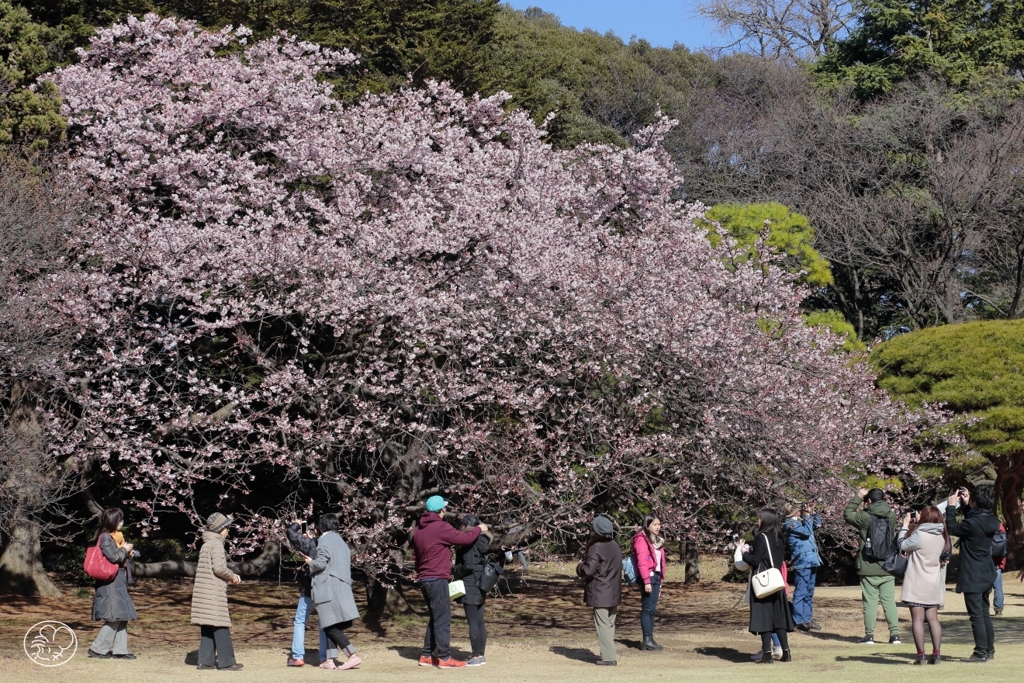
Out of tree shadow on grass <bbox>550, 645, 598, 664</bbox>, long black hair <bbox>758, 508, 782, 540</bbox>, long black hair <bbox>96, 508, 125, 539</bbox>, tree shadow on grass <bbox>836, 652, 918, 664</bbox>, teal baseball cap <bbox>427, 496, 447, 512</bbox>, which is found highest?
teal baseball cap <bbox>427, 496, 447, 512</bbox>

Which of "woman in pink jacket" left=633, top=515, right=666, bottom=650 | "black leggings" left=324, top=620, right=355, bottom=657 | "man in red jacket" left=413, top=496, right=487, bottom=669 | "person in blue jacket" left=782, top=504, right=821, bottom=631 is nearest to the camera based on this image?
"black leggings" left=324, top=620, right=355, bottom=657

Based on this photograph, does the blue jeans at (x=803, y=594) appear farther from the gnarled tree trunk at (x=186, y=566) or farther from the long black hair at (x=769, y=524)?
the gnarled tree trunk at (x=186, y=566)

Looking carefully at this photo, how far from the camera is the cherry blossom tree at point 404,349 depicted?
11.9m

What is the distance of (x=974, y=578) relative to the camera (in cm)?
938

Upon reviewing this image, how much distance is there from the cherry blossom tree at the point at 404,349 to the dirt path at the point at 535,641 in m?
1.20

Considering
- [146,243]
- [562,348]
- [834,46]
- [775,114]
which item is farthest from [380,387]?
[834,46]

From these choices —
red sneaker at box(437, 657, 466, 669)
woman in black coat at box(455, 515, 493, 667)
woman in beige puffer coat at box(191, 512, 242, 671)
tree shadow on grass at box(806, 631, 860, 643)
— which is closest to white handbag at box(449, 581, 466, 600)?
woman in black coat at box(455, 515, 493, 667)

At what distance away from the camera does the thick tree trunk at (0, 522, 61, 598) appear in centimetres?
1433

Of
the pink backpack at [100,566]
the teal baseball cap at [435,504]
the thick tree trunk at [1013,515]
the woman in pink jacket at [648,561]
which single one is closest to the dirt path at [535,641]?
the woman in pink jacket at [648,561]

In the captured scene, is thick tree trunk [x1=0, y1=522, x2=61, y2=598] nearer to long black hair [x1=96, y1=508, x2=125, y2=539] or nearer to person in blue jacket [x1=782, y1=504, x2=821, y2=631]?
long black hair [x1=96, y1=508, x2=125, y2=539]

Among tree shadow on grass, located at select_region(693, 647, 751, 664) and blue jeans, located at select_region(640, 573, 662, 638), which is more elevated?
blue jeans, located at select_region(640, 573, 662, 638)

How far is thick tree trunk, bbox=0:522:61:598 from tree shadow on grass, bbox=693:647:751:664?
846cm

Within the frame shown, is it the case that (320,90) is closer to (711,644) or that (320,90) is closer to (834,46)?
(711,644)

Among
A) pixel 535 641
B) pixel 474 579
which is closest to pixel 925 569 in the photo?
pixel 474 579
